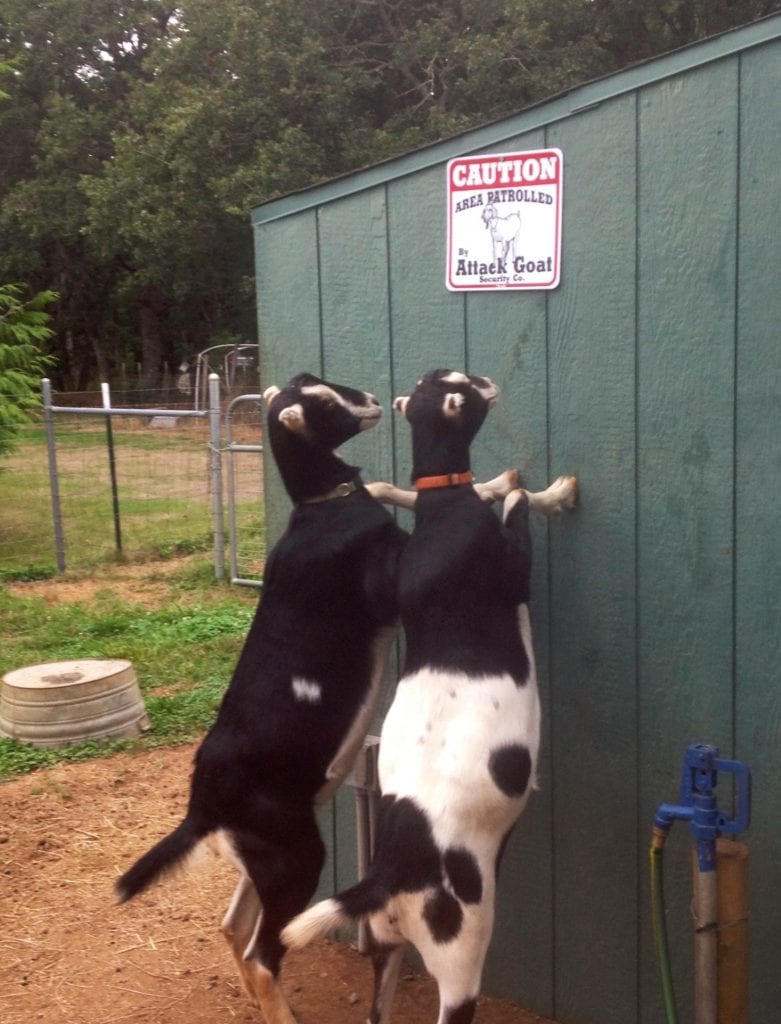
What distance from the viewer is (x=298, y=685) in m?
2.96

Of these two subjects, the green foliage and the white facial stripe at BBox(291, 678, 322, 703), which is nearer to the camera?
the white facial stripe at BBox(291, 678, 322, 703)

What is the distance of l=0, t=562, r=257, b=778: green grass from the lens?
5.76 meters

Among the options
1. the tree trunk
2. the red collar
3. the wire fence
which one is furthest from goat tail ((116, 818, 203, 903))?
the tree trunk

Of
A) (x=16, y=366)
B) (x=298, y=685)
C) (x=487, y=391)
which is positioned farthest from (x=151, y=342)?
(x=487, y=391)

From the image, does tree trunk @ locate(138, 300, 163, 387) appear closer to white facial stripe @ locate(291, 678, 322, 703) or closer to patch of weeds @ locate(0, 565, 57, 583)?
patch of weeds @ locate(0, 565, 57, 583)

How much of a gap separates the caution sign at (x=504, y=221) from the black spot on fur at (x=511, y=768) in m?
1.23

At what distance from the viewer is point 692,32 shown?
20.0m

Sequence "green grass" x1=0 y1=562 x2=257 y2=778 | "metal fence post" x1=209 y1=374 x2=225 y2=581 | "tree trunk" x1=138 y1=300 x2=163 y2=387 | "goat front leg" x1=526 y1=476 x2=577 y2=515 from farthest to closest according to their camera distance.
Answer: "tree trunk" x1=138 y1=300 x2=163 y2=387
"metal fence post" x1=209 y1=374 x2=225 y2=581
"green grass" x1=0 y1=562 x2=257 y2=778
"goat front leg" x1=526 y1=476 x2=577 y2=515

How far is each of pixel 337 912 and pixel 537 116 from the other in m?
2.05

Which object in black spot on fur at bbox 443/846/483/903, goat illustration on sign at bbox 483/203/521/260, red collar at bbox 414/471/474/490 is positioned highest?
goat illustration on sign at bbox 483/203/521/260

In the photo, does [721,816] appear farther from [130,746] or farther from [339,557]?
[130,746]

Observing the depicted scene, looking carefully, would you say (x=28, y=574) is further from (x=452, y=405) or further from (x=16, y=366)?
(x=452, y=405)

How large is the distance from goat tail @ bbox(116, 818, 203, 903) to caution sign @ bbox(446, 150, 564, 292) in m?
1.70

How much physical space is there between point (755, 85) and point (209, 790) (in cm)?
224
